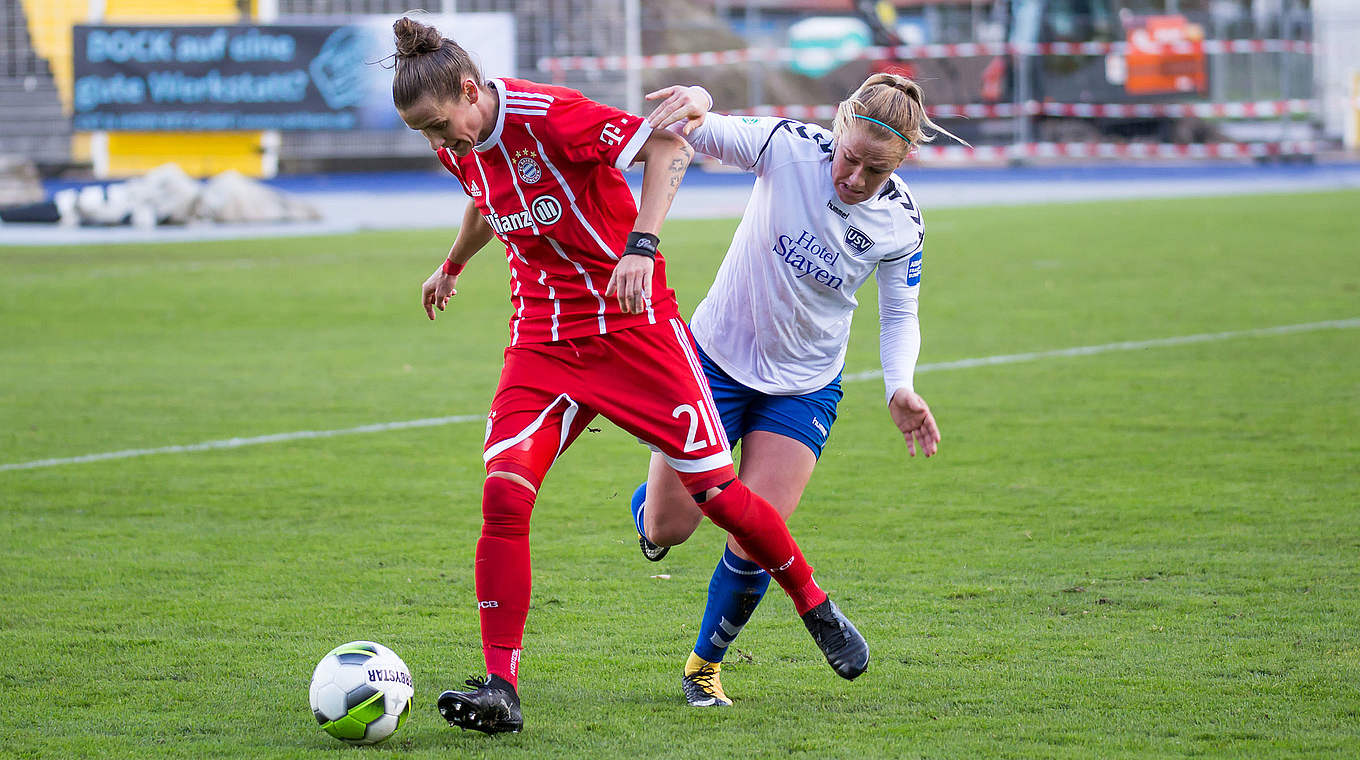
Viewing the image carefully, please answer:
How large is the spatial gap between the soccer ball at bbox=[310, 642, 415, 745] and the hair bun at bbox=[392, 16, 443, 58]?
4.89 ft

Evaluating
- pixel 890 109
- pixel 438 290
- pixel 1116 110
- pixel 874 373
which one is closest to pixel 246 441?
pixel 438 290

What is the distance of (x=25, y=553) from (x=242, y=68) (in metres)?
21.9

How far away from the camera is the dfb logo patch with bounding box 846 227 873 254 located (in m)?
4.33

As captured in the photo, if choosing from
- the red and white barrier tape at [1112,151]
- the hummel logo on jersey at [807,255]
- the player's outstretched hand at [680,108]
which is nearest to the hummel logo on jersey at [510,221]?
the player's outstretched hand at [680,108]

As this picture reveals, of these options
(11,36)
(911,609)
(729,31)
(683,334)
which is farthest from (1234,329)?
(729,31)


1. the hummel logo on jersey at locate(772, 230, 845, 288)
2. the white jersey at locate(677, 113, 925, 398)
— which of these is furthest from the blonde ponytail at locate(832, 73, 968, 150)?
the hummel logo on jersey at locate(772, 230, 845, 288)

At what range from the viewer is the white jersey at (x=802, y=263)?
4.34 m

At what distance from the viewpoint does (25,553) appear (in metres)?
5.72

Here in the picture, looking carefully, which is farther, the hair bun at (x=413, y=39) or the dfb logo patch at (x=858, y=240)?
the dfb logo patch at (x=858, y=240)

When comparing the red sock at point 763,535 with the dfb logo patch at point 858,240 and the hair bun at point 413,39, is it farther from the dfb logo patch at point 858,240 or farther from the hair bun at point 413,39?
the hair bun at point 413,39

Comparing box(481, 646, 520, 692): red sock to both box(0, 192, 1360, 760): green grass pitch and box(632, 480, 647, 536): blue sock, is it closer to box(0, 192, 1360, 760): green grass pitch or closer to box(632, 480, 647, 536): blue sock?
box(0, 192, 1360, 760): green grass pitch

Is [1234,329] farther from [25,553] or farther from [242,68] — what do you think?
[242,68]

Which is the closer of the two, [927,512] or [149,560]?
[149,560]

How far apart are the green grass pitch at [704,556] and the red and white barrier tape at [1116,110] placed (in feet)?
61.3
